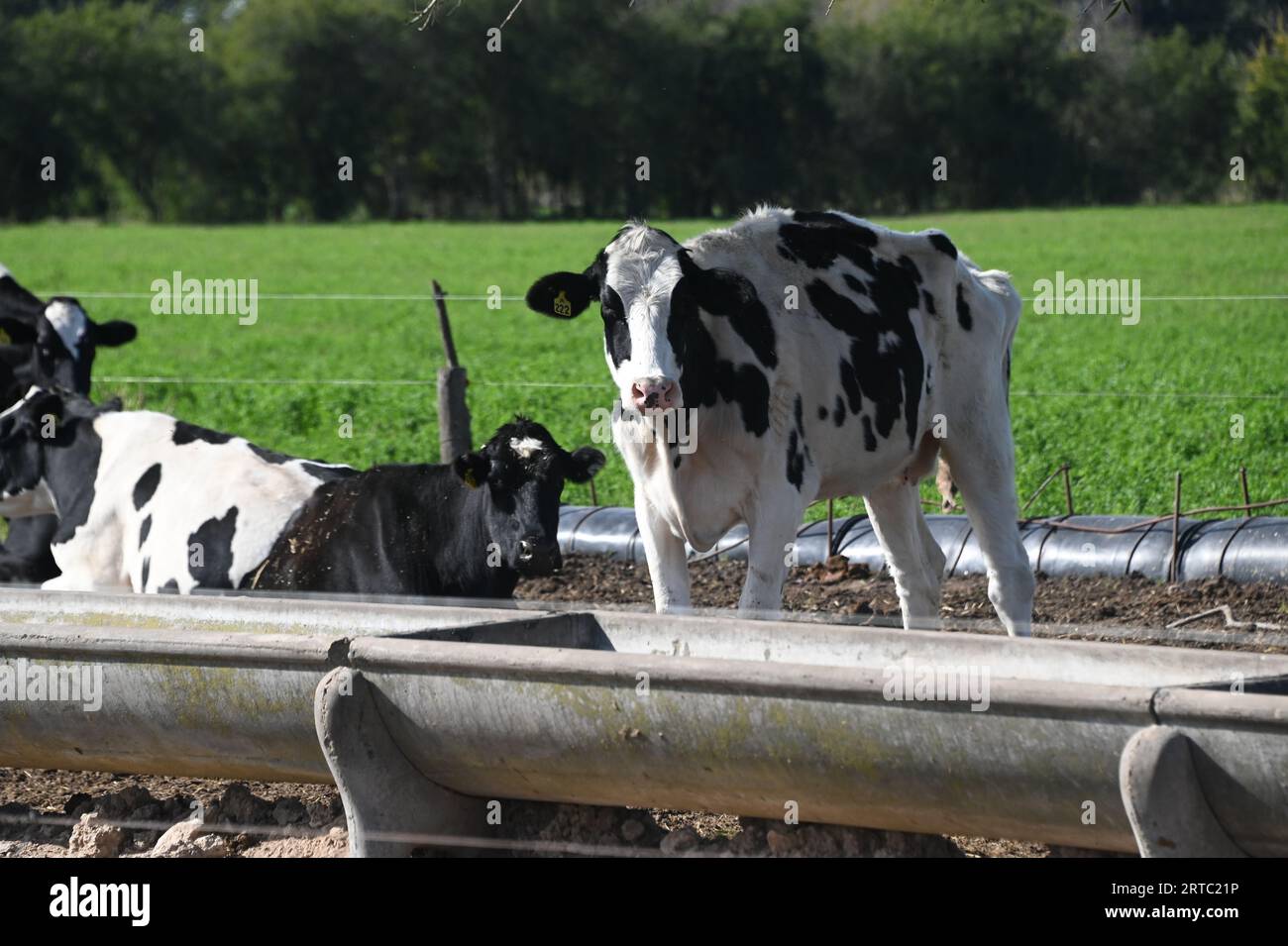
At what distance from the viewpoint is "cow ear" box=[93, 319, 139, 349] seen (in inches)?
484

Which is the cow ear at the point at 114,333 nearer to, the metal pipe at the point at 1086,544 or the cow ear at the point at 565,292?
the metal pipe at the point at 1086,544

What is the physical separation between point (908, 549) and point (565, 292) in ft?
6.88

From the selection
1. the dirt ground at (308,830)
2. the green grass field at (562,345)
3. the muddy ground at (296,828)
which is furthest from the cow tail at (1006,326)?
the dirt ground at (308,830)

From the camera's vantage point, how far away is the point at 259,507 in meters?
7.95

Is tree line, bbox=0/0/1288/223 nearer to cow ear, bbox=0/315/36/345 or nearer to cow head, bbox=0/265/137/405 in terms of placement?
cow head, bbox=0/265/137/405

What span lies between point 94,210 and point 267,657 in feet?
215

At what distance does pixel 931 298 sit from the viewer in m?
7.76

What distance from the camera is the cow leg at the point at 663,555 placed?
703 centimetres

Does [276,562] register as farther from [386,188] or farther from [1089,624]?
[386,188]
